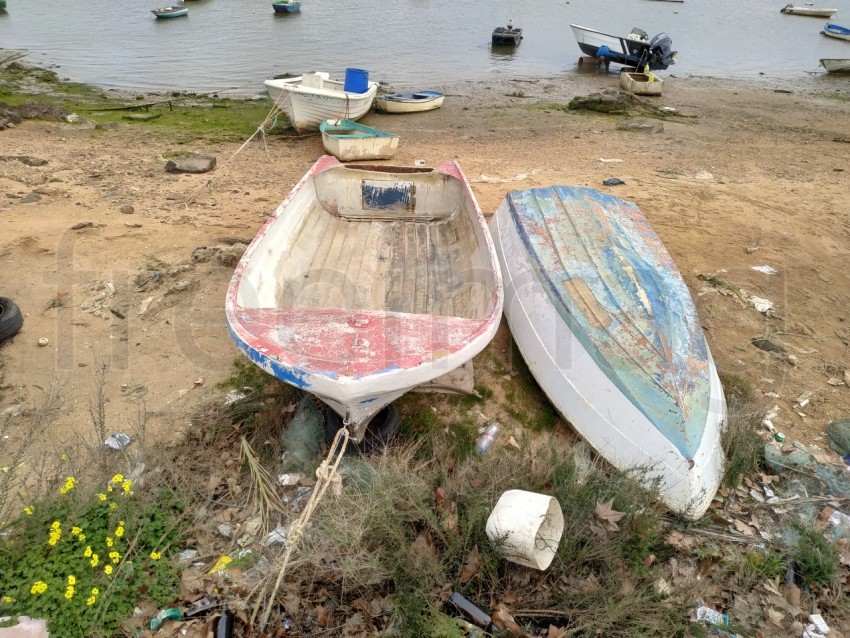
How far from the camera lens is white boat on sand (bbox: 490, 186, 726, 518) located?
3.75 metres

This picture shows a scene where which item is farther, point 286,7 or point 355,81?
point 286,7

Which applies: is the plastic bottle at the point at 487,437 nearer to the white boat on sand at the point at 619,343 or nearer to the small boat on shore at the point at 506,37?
the white boat on sand at the point at 619,343

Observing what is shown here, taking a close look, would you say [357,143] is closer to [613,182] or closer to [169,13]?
[613,182]

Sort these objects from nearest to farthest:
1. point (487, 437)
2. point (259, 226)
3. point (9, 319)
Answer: point (487, 437), point (9, 319), point (259, 226)

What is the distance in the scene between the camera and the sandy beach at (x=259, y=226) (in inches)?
192

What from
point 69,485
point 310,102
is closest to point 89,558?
point 69,485

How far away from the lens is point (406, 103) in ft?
49.4

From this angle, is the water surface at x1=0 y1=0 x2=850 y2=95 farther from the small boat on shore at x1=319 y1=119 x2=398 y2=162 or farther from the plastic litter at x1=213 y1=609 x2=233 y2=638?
the plastic litter at x1=213 y1=609 x2=233 y2=638

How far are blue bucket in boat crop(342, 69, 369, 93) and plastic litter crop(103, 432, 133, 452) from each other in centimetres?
1152

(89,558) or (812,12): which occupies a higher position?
(812,12)

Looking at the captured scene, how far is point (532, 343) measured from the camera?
485 cm

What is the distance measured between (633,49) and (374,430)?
23.7 meters

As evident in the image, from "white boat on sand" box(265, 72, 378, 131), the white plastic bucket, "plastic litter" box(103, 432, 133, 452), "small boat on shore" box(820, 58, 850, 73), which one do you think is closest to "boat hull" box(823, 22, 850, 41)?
"small boat on shore" box(820, 58, 850, 73)

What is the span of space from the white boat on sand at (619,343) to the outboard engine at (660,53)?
1991 centimetres
